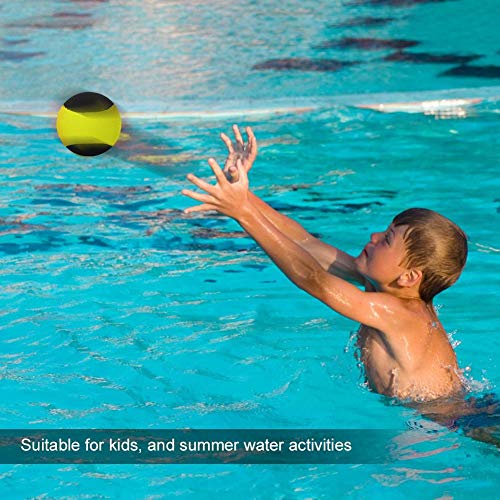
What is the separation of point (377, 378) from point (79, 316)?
1.89 m

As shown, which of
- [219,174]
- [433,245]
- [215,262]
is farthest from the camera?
[215,262]

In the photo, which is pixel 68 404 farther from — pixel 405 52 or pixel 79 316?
pixel 405 52

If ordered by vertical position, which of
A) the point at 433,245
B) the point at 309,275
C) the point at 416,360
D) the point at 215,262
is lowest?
the point at 416,360

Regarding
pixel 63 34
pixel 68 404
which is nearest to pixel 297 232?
pixel 68 404

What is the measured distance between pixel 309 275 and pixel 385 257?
427 mm

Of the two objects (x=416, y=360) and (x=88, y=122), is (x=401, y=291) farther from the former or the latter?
(x=88, y=122)

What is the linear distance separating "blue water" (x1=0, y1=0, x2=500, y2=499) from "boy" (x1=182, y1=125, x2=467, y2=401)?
0.75 ft

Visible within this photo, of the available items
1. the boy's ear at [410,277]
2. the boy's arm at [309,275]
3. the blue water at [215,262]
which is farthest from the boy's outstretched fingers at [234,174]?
the blue water at [215,262]

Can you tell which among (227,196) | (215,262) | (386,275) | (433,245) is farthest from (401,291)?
(215,262)

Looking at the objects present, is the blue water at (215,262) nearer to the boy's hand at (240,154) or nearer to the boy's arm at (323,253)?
the boy's arm at (323,253)

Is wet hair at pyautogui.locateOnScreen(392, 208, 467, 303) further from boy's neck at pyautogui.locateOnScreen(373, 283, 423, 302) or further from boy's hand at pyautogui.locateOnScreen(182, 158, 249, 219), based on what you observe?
boy's hand at pyautogui.locateOnScreen(182, 158, 249, 219)

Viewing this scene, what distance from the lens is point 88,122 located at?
16.2 ft

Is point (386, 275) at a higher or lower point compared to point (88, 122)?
lower

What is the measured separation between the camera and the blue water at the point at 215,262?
393 cm
